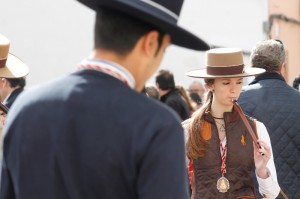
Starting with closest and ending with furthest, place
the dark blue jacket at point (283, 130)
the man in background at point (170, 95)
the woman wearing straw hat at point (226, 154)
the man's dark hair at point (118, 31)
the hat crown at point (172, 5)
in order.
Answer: the man's dark hair at point (118, 31) < the hat crown at point (172, 5) < the woman wearing straw hat at point (226, 154) < the dark blue jacket at point (283, 130) < the man in background at point (170, 95)

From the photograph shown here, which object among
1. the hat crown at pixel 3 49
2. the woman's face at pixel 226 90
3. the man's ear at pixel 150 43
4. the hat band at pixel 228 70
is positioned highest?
the man's ear at pixel 150 43

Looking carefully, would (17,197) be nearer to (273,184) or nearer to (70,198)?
(70,198)

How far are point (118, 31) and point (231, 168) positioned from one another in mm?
2141

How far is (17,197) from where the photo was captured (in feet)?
6.83

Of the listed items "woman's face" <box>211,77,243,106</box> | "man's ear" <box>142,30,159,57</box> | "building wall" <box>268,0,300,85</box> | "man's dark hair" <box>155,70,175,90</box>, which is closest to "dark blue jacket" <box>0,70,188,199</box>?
"man's ear" <box>142,30,159,57</box>

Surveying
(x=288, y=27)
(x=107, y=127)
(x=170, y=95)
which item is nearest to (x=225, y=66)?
(x=107, y=127)

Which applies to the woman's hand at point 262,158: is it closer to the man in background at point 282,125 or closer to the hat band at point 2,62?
the man in background at point 282,125

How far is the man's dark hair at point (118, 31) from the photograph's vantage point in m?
2.00

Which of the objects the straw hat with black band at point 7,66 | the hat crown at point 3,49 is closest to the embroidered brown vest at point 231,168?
the straw hat with black band at point 7,66

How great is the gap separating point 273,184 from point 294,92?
1.00m

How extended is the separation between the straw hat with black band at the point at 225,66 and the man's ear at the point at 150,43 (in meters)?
2.26

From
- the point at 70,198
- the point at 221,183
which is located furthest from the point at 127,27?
the point at 221,183

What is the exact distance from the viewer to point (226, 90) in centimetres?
426

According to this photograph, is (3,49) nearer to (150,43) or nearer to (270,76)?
(270,76)
